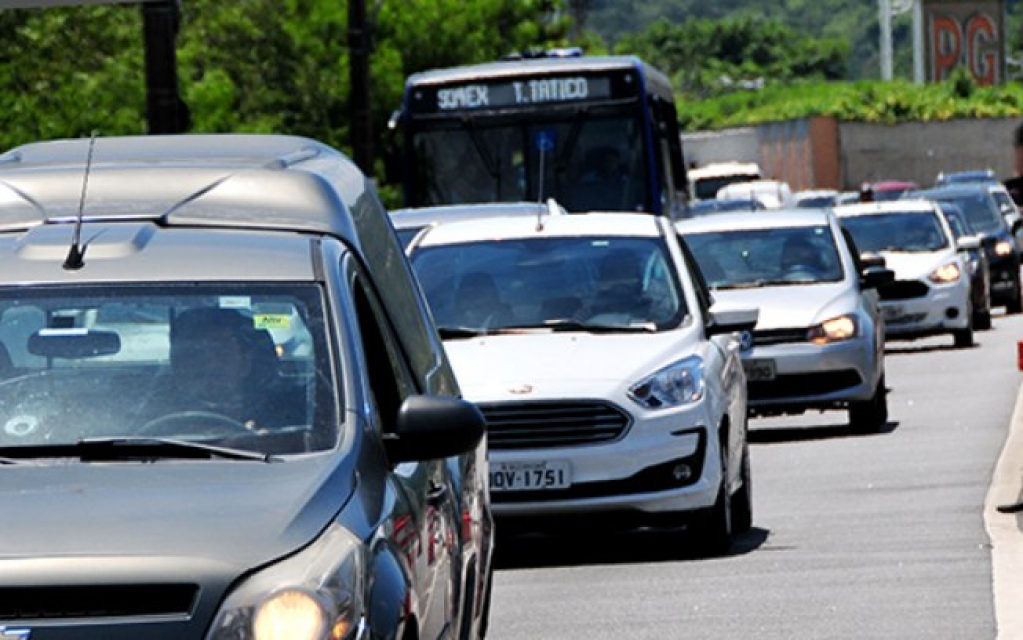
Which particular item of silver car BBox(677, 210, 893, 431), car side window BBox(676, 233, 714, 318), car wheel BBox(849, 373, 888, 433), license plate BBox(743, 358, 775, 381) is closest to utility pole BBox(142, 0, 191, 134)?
silver car BBox(677, 210, 893, 431)

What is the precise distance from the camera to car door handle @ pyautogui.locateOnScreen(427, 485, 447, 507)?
286 inches

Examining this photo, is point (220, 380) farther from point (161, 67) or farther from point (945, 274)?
point (945, 274)

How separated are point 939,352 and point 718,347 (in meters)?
17.9

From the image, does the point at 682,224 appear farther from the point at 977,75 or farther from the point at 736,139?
the point at 977,75

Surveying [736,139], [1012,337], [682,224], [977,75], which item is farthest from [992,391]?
[977,75]

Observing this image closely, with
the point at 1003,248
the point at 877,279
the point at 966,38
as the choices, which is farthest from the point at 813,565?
the point at 966,38

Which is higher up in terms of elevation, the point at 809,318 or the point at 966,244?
the point at 809,318

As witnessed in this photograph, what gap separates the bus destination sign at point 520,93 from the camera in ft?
94.7

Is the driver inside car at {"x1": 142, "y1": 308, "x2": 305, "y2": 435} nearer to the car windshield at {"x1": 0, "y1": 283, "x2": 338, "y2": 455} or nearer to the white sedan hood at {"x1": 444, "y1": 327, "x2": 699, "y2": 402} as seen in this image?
the car windshield at {"x1": 0, "y1": 283, "x2": 338, "y2": 455}

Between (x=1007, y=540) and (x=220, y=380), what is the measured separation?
7.08 meters

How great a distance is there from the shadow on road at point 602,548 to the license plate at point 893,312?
16232 millimetres

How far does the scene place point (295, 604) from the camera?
229 inches

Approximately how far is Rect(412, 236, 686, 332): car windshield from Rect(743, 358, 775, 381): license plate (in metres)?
5.97

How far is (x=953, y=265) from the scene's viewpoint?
103ft
